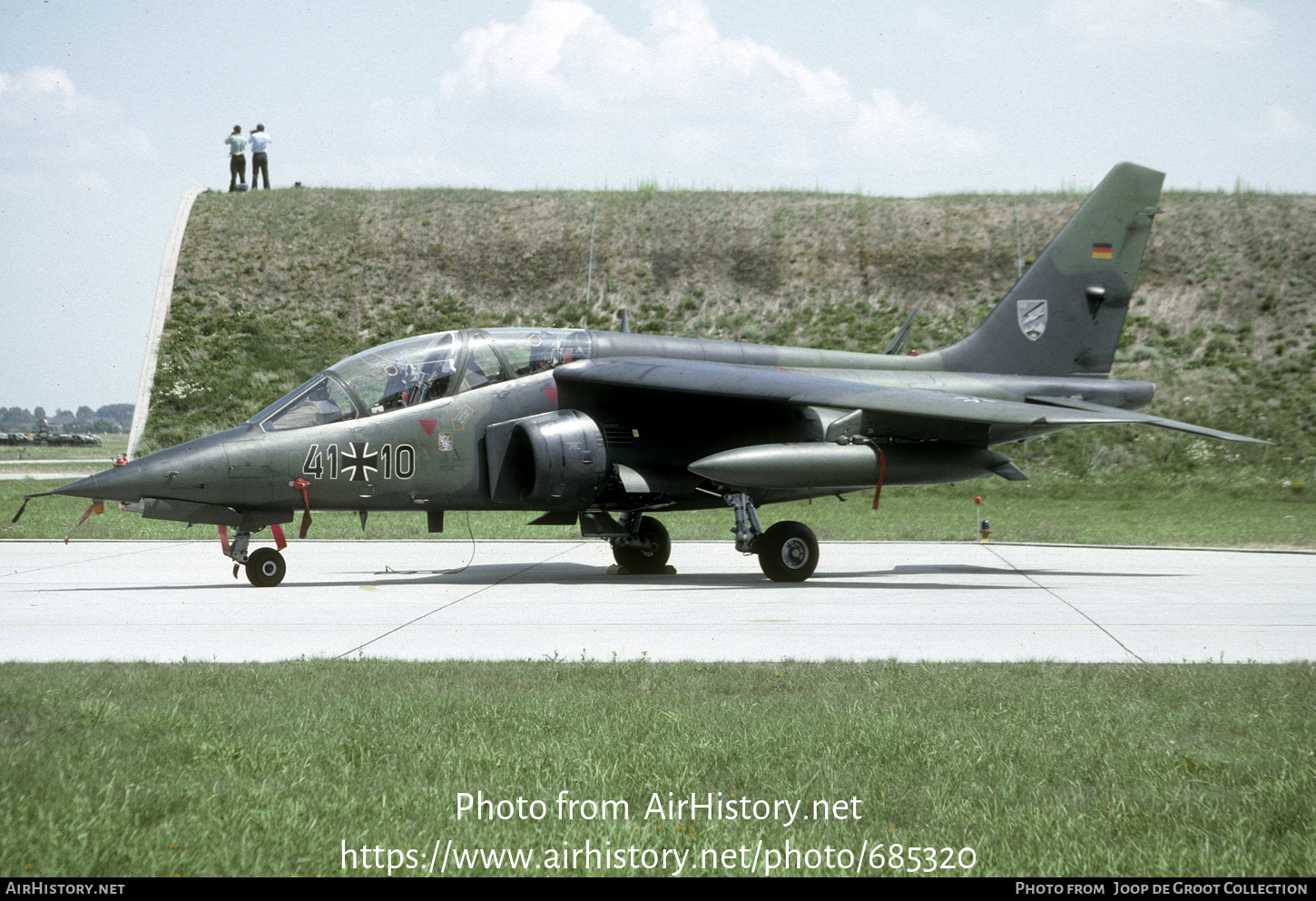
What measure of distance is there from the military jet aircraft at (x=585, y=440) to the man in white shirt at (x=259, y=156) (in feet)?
107

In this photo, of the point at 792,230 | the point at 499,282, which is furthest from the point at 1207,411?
the point at 499,282

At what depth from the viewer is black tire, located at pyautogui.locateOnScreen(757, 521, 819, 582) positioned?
13039mm

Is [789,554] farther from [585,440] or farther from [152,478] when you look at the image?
[152,478]

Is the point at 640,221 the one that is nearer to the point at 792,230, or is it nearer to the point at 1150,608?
the point at 792,230

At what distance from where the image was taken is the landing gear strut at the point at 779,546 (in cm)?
1305

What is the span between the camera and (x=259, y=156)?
4278cm

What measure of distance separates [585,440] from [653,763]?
26.5ft

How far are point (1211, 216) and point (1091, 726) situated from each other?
142 feet

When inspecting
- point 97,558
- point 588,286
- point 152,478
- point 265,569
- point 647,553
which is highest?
point 588,286

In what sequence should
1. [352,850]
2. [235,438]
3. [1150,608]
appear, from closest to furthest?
[352,850] → [1150,608] → [235,438]

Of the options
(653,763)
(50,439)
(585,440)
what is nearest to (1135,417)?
(585,440)

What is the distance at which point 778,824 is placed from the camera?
4.09 meters

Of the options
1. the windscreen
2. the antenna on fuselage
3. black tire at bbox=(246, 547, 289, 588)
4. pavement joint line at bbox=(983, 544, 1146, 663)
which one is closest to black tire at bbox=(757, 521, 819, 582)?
pavement joint line at bbox=(983, 544, 1146, 663)

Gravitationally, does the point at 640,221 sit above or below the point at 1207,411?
above
